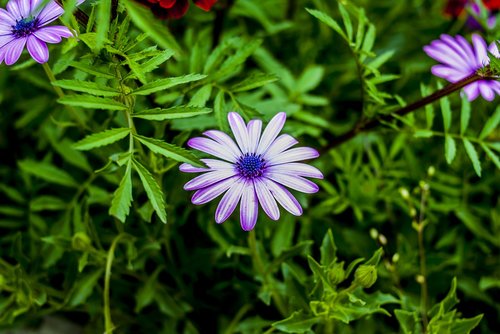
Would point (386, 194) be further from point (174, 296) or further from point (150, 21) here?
point (150, 21)

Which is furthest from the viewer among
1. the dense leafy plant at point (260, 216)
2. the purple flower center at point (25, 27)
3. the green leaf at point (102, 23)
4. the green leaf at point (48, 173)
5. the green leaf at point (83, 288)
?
the green leaf at point (48, 173)

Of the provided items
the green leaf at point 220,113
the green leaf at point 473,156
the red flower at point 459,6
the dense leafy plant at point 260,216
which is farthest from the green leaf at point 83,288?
the red flower at point 459,6

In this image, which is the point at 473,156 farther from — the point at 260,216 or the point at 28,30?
the point at 28,30

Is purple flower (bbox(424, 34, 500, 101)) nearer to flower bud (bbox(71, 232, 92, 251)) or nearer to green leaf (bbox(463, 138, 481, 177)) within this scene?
green leaf (bbox(463, 138, 481, 177))

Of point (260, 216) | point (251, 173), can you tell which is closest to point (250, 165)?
point (251, 173)

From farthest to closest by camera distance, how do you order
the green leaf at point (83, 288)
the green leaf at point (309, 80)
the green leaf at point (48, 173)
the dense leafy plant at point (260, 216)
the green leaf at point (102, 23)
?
the green leaf at point (309, 80) < the green leaf at point (48, 173) < the green leaf at point (83, 288) < the dense leafy plant at point (260, 216) < the green leaf at point (102, 23)

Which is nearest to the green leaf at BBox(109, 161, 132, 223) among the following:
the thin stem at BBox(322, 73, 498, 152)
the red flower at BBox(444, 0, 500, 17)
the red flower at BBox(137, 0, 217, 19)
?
the red flower at BBox(137, 0, 217, 19)

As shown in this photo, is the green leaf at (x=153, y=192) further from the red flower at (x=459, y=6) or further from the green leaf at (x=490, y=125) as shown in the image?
the red flower at (x=459, y=6)
